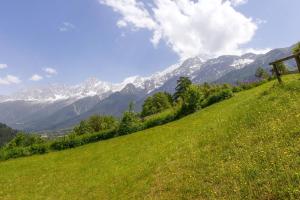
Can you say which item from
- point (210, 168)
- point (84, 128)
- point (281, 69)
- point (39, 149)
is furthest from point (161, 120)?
point (84, 128)

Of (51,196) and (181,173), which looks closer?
(181,173)

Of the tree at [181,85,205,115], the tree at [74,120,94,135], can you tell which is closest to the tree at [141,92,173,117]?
the tree at [74,120,94,135]

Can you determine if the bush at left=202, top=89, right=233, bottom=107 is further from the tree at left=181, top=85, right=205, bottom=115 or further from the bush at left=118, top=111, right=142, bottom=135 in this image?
the bush at left=118, top=111, right=142, bottom=135

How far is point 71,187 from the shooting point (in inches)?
1050

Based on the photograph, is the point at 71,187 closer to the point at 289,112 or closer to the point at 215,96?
the point at 289,112

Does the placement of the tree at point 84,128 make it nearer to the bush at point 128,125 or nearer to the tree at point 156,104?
the tree at point 156,104

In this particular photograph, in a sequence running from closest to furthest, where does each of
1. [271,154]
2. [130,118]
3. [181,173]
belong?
[271,154] → [181,173] → [130,118]

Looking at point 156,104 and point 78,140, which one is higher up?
point 156,104

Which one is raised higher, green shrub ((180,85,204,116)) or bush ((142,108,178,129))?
green shrub ((180,85,204,116))

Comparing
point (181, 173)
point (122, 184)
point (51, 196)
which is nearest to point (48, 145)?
point (51, 196)

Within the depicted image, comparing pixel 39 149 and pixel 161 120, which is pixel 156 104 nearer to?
pixel 39 149

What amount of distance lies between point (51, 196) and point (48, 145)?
106 feet

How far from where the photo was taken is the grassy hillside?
14.3m

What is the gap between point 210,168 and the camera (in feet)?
58.1
